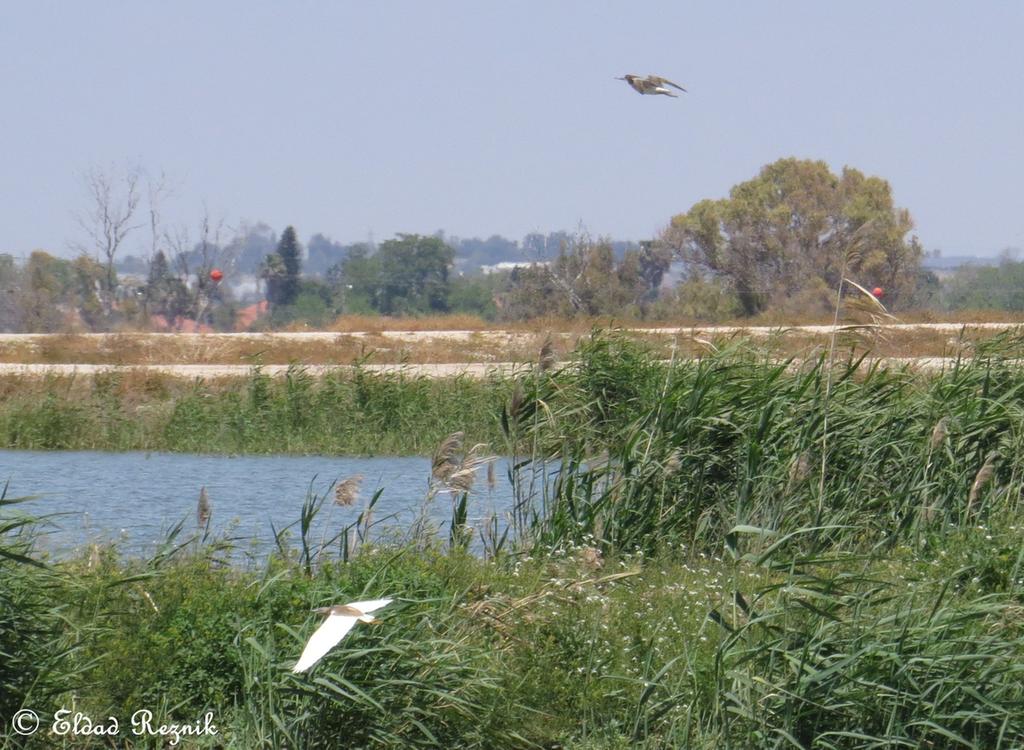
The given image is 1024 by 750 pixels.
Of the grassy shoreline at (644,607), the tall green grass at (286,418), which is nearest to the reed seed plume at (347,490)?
the grassy shoreline at (644,607)

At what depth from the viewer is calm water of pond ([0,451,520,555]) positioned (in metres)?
10.5

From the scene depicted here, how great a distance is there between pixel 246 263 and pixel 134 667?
175 meters

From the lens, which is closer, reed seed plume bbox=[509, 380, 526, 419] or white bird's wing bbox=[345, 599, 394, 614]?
white bird's wing bbox=[345, 599, 394, 614]

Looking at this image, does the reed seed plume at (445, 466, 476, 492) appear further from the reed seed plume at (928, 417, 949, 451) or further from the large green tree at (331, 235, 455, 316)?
the large green tree at (331, 235, 455, 316)

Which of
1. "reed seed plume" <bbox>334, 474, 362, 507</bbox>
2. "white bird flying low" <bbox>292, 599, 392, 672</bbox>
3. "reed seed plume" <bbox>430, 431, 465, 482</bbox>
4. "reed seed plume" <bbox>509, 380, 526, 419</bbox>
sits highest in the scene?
"reed seed plume" <bbox>509, 380, 526, 419</bbox>

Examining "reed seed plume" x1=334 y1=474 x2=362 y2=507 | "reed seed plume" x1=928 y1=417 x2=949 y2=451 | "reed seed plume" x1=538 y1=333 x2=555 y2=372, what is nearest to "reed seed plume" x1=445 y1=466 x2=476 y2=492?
"reed seed plume" x1=334 y1=474 x2=362 y2=507

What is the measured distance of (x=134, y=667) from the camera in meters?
6.23

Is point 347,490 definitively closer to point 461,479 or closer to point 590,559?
point 461,479

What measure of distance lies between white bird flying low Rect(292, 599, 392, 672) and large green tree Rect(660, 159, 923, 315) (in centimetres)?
4353

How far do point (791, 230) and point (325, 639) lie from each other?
47.2 meters

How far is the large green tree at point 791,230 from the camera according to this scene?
49.3 meters

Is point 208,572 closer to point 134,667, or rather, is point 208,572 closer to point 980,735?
point 134,667

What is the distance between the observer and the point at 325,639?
16.8 ft

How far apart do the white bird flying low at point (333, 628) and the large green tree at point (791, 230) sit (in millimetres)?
43527
